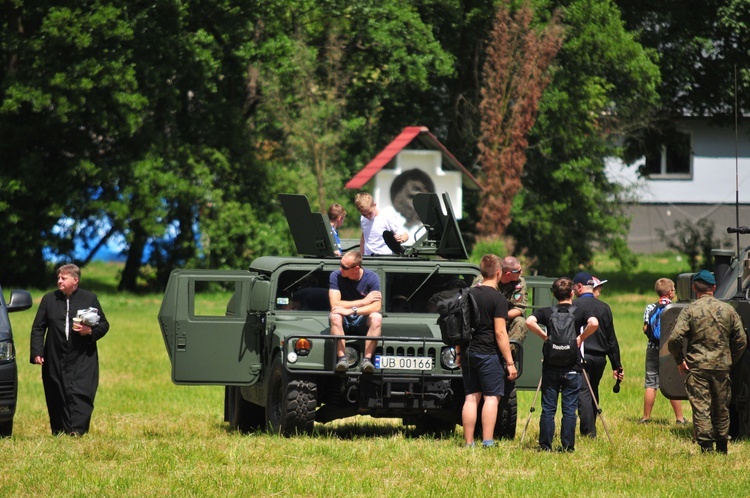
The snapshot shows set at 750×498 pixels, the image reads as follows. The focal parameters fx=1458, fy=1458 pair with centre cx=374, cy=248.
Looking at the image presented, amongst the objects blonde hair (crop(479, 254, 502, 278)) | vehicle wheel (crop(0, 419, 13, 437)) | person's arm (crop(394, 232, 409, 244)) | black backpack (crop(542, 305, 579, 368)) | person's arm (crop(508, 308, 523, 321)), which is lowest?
vehicle wheel (crop(0, 419, 13, 437))

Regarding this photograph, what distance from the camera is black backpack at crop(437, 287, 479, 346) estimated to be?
12.3 metres

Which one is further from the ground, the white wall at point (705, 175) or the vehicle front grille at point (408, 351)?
the white wall at point (705, 175)

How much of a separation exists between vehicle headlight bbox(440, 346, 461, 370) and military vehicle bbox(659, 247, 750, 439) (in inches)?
85.5

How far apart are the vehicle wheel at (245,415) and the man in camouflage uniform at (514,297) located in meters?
3.44

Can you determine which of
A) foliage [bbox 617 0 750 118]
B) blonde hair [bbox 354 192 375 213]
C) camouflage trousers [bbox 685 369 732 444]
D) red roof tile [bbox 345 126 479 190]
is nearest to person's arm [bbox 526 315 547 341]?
camouflage trousers [bbox 685 369 732 444]

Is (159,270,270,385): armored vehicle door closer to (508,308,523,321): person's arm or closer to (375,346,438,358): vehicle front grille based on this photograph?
(375,346,438,358): vehicle front grille

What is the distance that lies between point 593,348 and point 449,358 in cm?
175

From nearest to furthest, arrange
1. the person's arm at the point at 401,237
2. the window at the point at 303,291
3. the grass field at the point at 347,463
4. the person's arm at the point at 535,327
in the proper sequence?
the grass field at the point at 347,463 < the person's arm at the point at 535,327 < the window at the point at 303,291 < the person's arm at the point at 401,237

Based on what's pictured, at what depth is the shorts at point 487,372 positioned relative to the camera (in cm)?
1238

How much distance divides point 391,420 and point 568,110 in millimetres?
24999

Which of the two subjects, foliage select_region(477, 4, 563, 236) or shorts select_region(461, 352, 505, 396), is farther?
foliage select_region(477, 4, 563, 236)

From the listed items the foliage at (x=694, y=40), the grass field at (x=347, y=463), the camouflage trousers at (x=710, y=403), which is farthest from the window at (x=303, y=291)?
the foliage at (x=694, y=40)

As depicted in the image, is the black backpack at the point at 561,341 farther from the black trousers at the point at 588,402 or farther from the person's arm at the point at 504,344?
the black trousers at the point at 588,402

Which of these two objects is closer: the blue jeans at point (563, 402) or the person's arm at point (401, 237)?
the blue jeans at point (563, 402)
